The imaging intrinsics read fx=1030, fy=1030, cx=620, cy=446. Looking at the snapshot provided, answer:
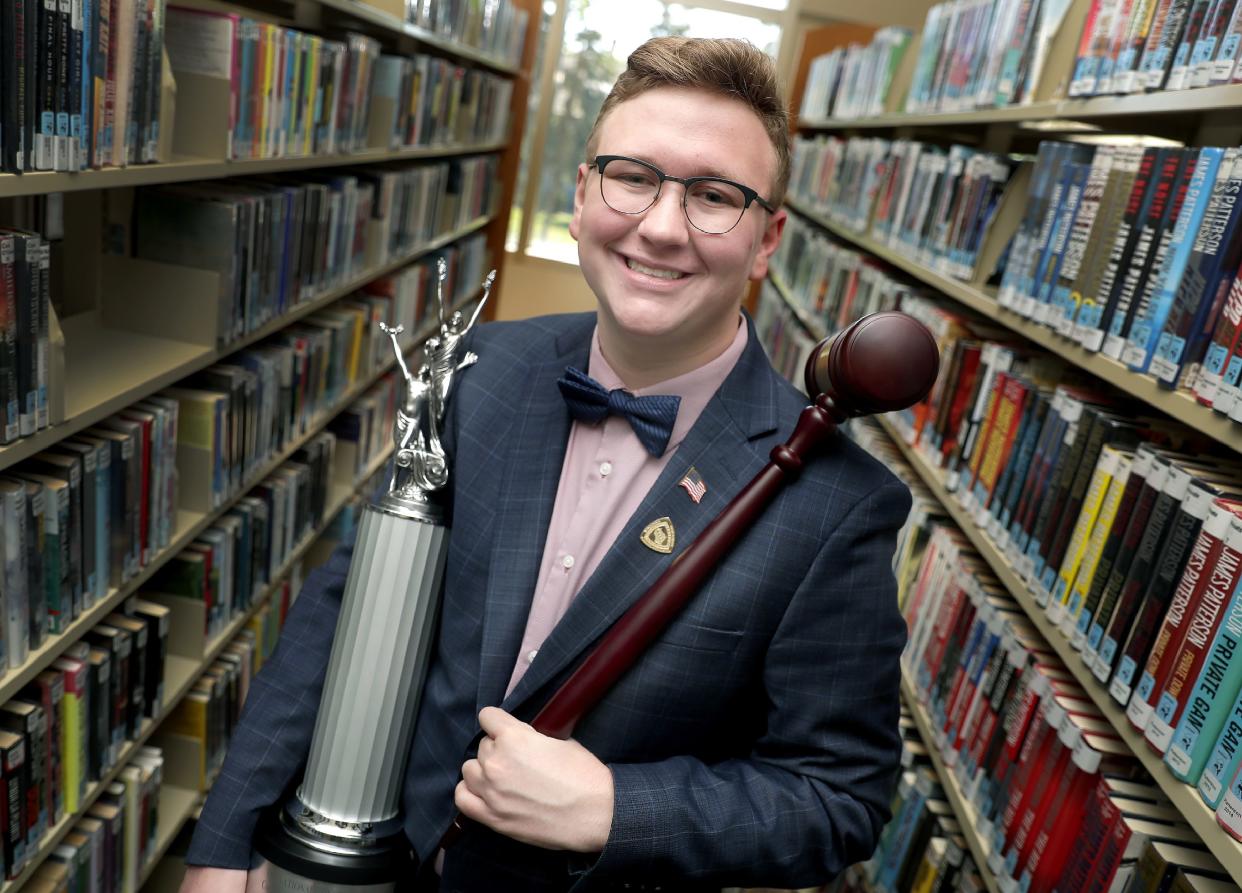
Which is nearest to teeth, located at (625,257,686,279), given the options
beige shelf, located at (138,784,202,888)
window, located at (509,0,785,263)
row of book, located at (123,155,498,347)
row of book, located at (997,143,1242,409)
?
row of book, located at (997,143,1242,409)

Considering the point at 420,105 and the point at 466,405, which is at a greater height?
the point at 420,105

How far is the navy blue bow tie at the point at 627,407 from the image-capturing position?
4.03 feet

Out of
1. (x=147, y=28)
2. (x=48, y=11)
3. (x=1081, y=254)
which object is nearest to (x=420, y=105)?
(x=147, y=28)

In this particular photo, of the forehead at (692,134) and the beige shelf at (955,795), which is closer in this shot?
the forehead at (692,134)

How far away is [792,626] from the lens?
3.58 ft

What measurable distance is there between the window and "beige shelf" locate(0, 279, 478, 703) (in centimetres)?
459

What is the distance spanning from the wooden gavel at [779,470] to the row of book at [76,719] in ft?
3.05

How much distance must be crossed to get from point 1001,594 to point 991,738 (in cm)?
31

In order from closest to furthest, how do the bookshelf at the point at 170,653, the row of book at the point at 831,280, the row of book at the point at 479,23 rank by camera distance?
the bookshelf at the point at 170,653, the row of book at the point at 831,280, the row of book at the point at 479,23

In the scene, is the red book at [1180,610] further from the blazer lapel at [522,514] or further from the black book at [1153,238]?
the blazer lapel at [522,514]

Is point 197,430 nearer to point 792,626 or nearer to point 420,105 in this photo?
point 792,626

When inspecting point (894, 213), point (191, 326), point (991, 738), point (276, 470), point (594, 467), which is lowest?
point (276, 470)

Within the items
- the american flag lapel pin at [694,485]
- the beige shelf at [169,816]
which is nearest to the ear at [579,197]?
the american flag lapel pin at [694,485]

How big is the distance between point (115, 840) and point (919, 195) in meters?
2.66
